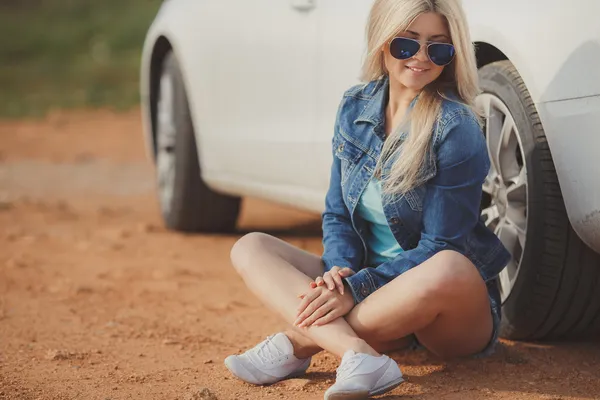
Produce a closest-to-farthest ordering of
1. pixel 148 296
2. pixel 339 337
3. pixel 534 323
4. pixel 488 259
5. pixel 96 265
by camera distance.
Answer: pixel 339 337 → pixel 488 259 → pixel 534 323 → pixel 148 296 → pixel 96 265

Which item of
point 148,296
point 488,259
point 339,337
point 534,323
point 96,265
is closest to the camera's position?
point 339,337

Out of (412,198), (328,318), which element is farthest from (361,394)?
(412,198)

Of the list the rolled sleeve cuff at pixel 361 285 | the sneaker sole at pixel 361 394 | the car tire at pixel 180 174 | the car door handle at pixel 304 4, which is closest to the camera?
the sneaker sole at pixel 361 394

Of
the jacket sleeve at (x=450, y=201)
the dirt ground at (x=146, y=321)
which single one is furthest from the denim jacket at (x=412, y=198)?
the dirt ground at (x=146, y=321)

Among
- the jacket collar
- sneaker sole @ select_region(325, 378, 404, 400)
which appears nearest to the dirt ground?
sneaker sole @ select_region(325, 378, 404, 400)

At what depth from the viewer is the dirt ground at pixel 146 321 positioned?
340cm

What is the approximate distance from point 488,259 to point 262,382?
76 cm

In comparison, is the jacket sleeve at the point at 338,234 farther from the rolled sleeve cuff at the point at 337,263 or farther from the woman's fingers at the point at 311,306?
the woman's fingers at the point at 311,306

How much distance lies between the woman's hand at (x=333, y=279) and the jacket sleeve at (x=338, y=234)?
0.43 feet

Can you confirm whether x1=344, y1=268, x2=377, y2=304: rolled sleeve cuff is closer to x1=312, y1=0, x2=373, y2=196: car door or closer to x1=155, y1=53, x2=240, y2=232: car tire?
x1=312, y1=0, x2=373, y2=196: car door

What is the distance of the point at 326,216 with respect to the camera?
3.66 metres

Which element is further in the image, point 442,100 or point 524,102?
point 524,102

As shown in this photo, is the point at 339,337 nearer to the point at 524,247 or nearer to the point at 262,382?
the point at 262,382

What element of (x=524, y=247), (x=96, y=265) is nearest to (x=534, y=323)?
(x=524, y=247)
